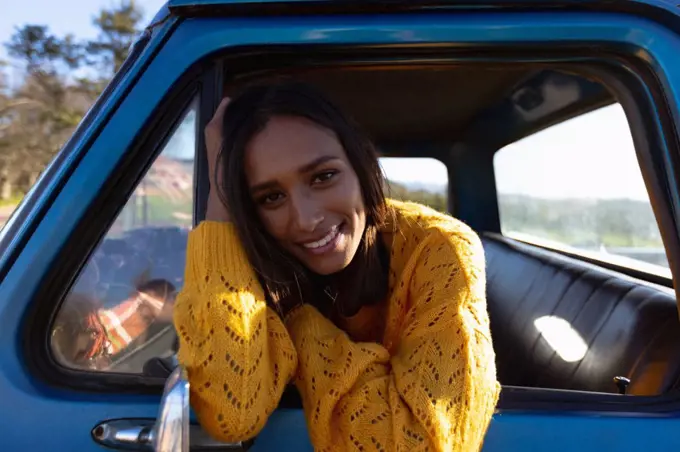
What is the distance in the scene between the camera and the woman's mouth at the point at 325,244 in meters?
1.29

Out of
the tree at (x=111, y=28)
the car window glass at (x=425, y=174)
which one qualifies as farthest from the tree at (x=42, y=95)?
the car window glass at (x=425, y=174)

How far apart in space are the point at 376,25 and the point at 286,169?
0.33 m

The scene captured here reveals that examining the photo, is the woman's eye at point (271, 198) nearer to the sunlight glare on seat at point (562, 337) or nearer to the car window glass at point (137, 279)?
the car window glass at point (137, 279)

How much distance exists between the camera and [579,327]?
1.97 m

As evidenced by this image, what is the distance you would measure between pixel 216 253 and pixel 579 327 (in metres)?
1.30

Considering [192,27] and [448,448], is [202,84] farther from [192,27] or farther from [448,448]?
[448,448]

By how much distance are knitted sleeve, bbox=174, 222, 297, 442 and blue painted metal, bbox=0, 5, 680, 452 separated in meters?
0.08

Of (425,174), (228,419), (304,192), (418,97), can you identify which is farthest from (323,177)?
(425,174)

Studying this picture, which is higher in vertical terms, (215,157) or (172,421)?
(215,157)

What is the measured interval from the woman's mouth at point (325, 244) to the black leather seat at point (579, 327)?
76 centimetres

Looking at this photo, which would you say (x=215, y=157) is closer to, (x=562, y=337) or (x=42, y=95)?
(x=562, y=337)

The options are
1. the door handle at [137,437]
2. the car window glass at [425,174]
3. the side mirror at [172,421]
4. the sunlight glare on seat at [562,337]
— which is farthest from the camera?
the car window glass at [425,174]

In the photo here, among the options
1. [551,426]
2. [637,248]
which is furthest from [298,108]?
[637,248]

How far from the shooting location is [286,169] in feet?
4.15
